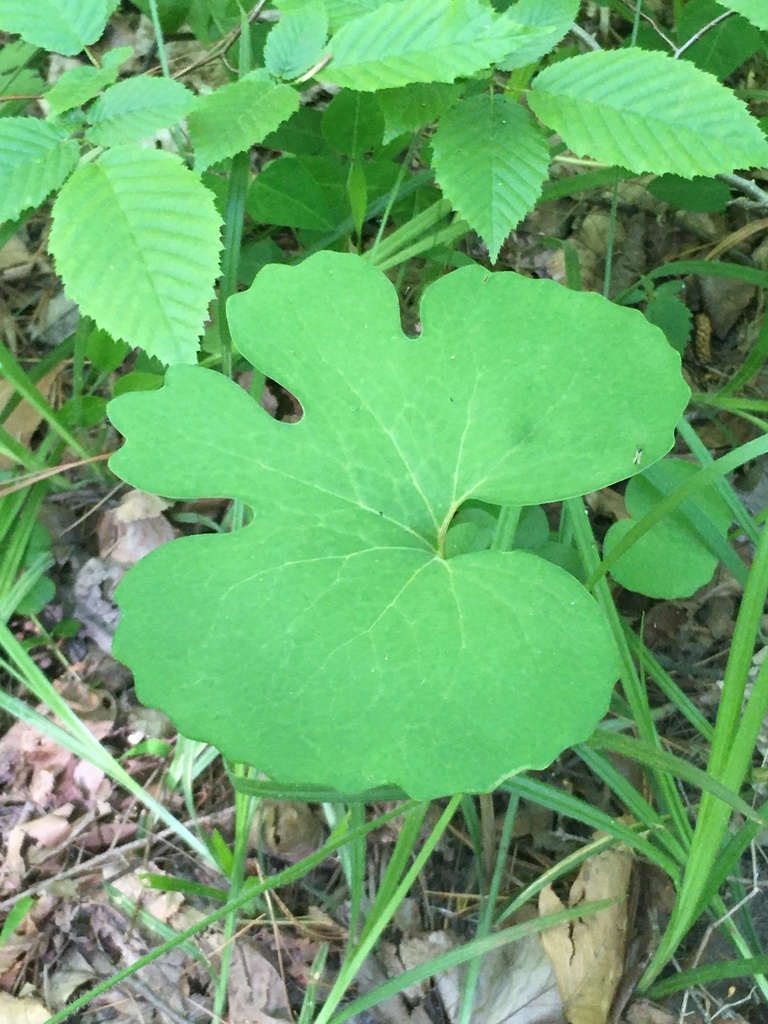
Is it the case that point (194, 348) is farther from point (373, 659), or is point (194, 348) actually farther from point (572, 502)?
point (572, 502)

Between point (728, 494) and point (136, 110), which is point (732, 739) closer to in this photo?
point (728, 494)

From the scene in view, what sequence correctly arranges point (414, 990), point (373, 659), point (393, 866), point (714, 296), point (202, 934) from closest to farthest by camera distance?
point (373, 659) < point (393, 866) < point (414, 990) < point (202, 934) < point (714, 296)

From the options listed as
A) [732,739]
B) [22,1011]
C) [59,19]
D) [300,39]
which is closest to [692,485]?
[732,739]

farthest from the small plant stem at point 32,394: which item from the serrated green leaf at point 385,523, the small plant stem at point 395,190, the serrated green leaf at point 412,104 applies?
the serrated green leaf at point 412,104

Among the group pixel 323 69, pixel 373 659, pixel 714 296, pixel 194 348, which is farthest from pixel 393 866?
pixel 714 296

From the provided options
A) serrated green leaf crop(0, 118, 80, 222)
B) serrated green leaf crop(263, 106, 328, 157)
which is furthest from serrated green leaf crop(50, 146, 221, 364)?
serrated green leaf crop(263, 106, 328, 157)
